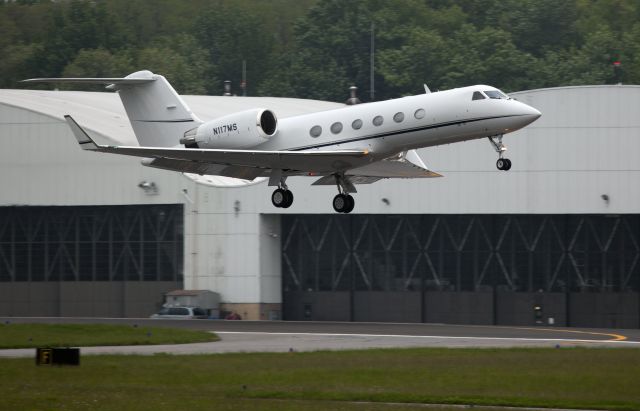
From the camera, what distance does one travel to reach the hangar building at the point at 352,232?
166ft

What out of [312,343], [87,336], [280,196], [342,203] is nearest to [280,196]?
[280,196]

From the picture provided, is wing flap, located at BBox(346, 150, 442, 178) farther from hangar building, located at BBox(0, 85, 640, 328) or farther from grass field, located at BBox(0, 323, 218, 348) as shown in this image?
hangar building, located at BBox(0, 85, 640, 328)

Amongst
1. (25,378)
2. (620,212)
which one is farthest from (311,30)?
(25,378)

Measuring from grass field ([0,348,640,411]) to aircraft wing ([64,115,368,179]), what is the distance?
527cm

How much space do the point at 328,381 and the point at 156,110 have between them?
495 inches

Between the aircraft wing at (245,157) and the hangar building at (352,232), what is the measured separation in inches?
691

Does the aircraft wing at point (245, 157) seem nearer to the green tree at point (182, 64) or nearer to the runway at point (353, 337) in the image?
the runway at point (353, 337)

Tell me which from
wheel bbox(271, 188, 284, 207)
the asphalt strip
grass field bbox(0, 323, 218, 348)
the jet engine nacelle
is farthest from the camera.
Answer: grass field bbox(0, 323, 218, 348)

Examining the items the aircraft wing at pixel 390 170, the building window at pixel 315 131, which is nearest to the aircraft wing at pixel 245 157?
the building window at pixel 315 131

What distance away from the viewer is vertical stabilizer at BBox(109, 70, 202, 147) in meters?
38.3

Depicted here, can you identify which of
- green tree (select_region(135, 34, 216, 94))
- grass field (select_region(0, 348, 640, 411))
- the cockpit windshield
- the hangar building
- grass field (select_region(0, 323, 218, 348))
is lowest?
grass field (select_region(0, 348, 640, 411))

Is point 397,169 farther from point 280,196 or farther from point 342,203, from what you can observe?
point 280,196

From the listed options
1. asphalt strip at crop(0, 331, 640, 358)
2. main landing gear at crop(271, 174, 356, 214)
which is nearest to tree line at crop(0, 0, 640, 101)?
asphalt strip at crop(0, 331, 640, 358)

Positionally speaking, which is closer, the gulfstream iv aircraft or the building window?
the gulfstream iv aircraft
